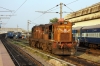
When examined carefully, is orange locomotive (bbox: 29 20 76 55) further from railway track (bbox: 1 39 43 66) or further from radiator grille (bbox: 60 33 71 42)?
railway track (bbox: 1 39 43 66)

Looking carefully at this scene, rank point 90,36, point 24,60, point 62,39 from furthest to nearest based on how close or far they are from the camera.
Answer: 1. point 90,36
2. point 62,39
3. point 24,60

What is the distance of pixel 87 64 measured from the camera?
16.4 metres

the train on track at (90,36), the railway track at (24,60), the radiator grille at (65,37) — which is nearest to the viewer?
the railway track at (24,60)

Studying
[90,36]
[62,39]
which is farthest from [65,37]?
[90,36]

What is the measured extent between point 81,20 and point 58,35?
906 inches

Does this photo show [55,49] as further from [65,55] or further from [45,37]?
[45,37]

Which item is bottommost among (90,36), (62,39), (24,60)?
(24,60)

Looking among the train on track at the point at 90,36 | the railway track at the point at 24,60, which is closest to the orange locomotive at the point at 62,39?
the railway track at the point at 24,60

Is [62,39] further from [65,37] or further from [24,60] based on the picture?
[24,60]

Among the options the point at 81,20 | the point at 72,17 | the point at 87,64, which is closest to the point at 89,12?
the point at 81,20

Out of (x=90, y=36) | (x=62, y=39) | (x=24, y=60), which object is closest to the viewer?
(x=24, y=60)

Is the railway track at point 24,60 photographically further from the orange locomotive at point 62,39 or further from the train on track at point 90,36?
the train on track at point 90,36

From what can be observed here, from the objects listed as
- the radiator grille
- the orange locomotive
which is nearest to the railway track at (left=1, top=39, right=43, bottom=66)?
the orange locomotive

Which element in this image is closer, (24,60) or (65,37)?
(24,60)
